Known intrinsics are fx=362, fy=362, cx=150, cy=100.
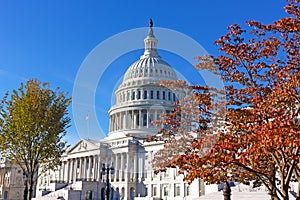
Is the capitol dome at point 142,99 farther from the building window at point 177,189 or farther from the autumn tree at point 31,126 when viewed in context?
the autumn tree at point 31,126

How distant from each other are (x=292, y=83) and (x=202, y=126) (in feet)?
27.4

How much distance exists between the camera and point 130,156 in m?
84.1

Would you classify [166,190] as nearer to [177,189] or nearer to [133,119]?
[177,189]

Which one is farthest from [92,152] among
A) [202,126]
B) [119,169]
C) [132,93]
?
[202,126]

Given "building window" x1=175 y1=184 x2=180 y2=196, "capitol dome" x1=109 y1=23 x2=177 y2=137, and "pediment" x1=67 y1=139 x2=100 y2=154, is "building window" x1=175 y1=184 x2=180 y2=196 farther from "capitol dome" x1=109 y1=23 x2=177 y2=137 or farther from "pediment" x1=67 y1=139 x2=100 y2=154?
"pediment" x1=67 y1=139 x2=100 y2=154

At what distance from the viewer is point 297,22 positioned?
599 inches

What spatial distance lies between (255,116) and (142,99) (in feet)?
285

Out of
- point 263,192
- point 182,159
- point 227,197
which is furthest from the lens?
point 263,192

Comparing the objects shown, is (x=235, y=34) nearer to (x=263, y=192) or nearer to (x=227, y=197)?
(x=227, y=197)

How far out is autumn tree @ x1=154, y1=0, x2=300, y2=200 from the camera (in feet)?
42.9

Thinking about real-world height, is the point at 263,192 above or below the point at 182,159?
below

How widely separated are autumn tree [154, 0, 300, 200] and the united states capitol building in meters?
49.2

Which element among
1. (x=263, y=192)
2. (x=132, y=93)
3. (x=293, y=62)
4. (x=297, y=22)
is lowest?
(x=263, y=192)

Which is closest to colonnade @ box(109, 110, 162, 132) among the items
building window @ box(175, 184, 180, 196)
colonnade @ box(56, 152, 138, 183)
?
colonnade @ box(56, 152, 138, 183)
